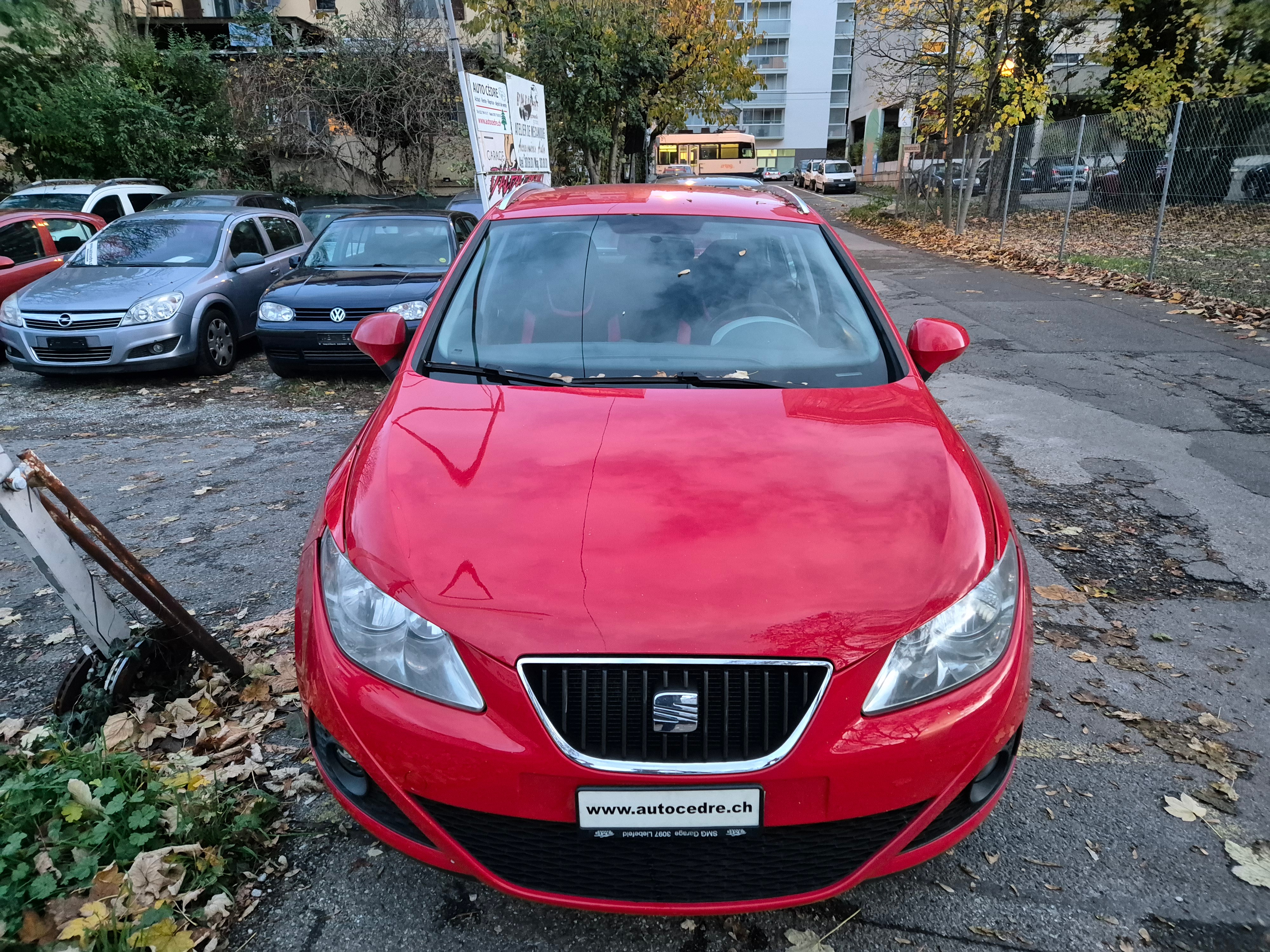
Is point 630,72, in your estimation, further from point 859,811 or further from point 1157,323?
point 859,811

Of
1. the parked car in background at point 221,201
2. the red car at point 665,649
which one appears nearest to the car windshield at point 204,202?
the parked car in background at point 221,201

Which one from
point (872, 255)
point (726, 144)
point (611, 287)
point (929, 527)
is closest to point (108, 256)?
point (611, 287)

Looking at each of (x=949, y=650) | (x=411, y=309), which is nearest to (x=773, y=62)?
(x=411, y=309)

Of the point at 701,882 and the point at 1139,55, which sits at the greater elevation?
the point at 1139,55

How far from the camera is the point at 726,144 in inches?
1841

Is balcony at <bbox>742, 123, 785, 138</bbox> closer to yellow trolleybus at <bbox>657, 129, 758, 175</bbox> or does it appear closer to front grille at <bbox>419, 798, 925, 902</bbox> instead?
yellow trolleybus at <bbox>657, 129, 758, 175</bbox>

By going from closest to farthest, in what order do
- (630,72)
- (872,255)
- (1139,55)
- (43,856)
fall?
(43,856) < (872,255) < (630,72) < (1139,55)

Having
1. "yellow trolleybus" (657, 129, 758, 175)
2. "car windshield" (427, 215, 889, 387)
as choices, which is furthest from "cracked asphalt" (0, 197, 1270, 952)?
"yellow trolleybus" (657, 129, 758, 175)

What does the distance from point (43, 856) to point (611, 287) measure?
2.45m

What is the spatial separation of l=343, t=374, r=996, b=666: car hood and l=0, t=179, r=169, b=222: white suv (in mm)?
11659

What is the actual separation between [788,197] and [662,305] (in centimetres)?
130

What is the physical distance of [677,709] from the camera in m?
1.74

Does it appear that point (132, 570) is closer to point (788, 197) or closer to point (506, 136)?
point (788, 197)

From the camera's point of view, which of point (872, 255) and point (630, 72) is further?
point (630, 72)
